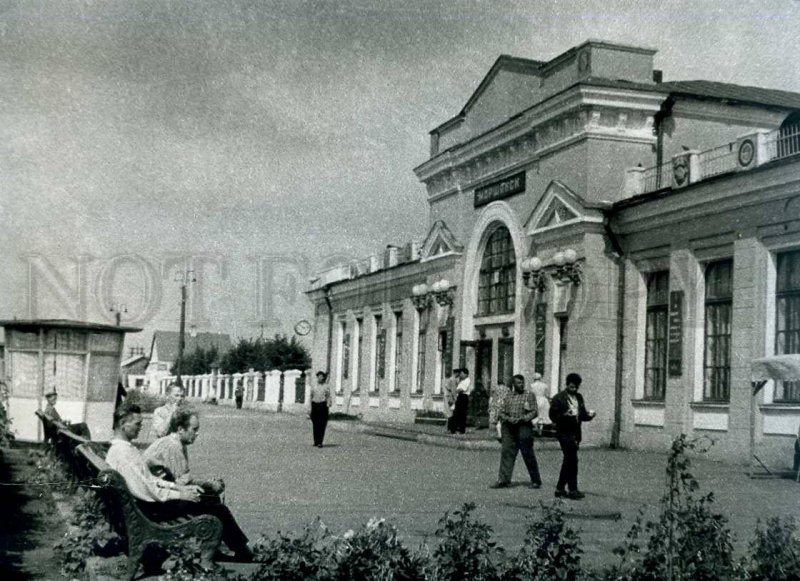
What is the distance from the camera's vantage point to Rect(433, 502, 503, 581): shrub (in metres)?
5.09

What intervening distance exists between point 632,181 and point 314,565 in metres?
14.9

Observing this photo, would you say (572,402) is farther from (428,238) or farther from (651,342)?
(428,238)

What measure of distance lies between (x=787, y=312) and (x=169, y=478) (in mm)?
10794

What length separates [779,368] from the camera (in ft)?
41.3

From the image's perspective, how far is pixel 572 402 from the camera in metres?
10.7

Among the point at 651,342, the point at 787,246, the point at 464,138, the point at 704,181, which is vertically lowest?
the point at 651,342

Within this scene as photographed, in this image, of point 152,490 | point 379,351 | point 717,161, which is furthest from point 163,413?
point 379,351

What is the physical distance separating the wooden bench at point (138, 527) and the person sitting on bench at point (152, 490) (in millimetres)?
165

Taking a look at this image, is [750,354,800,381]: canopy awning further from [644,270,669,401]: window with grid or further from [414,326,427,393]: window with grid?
[414,326,427,393]: window with grid

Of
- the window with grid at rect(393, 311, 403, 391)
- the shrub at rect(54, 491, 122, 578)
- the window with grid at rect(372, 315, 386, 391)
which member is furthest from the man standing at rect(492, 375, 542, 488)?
the window with grid at rect(372, 315, 386, 391)

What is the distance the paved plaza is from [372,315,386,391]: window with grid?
11.8m

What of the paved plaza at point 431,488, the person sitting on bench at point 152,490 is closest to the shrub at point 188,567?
the person sitting on bench at point 152,490

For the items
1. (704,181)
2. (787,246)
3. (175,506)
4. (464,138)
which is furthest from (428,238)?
(175,506)

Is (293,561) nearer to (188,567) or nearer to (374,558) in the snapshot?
(374,558)
